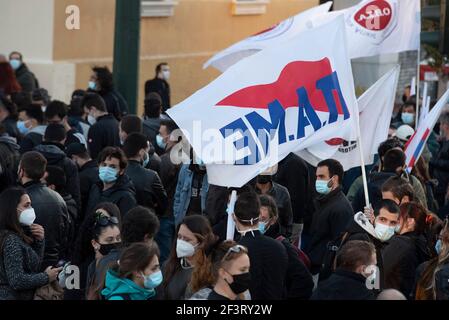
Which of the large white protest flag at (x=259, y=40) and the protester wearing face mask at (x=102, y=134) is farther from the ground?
the large white protest flag at (x=259, y=40)

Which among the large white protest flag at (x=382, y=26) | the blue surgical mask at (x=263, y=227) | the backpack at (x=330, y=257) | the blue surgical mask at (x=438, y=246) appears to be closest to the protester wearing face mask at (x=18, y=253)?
the blue surgical mask at (x=263, y=227)

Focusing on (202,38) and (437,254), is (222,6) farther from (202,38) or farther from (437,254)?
(437,254)

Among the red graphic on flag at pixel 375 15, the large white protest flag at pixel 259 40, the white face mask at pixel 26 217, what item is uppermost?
the red graphic on flag at pixel 375 15

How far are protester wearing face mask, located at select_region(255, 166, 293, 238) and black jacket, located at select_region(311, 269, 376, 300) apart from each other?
10.1ft

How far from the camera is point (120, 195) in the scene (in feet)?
31.8

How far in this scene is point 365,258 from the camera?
6.90 meters

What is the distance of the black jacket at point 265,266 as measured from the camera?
7.60 metres

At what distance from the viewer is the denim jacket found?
10.3 m

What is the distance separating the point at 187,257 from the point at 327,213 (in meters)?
2.08

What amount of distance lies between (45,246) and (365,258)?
2.93m

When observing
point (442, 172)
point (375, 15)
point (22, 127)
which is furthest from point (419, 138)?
point (22, 127)

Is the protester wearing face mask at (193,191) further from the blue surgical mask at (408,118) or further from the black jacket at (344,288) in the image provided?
the blue surgical mask at (408,118)

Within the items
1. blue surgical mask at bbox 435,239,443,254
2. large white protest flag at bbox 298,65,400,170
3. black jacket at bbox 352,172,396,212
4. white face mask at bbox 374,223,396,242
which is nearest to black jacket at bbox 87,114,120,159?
large white protest flag at bbox 298,65,400,170
